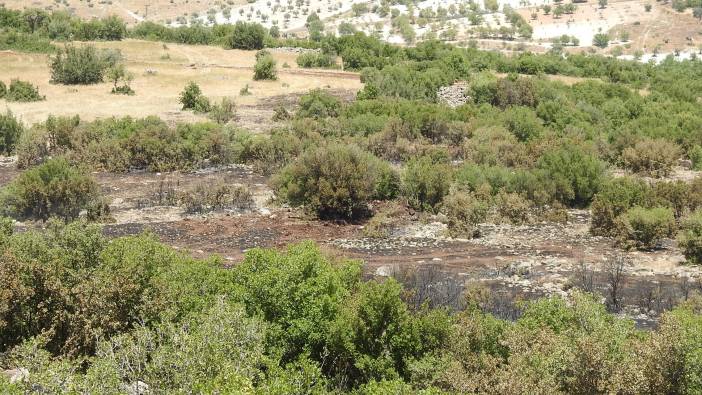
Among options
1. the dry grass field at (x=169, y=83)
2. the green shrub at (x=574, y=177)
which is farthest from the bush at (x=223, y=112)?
the green shrub at (x=574, y=177)

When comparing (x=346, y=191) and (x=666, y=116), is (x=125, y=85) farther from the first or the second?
(x=666, y=116)

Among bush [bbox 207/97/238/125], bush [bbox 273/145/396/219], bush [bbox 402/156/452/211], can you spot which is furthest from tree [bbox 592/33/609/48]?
bush [bbox 273/145/396/219]

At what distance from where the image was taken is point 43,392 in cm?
765

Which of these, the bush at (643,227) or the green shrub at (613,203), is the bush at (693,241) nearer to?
the bush at (643,227)

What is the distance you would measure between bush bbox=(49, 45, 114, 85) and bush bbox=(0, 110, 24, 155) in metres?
10.8

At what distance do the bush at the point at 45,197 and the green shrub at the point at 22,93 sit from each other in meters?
Result: 14.8

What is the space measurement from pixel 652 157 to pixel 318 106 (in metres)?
14.3

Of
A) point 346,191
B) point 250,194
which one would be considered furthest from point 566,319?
point 250,194

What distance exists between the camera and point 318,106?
32.5 metres

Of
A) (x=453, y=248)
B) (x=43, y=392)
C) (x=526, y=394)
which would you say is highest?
(x=43, y=392)

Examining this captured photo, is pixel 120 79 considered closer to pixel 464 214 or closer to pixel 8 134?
pixel 8 134

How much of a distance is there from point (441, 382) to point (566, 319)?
2840mm

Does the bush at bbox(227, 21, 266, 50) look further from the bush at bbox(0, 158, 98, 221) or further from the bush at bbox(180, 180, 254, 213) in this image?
the bush at bbox(0, 158, 98, 221)

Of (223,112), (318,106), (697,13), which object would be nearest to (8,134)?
(223,112)
